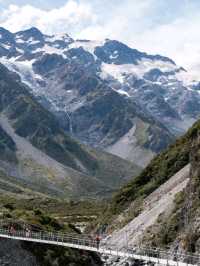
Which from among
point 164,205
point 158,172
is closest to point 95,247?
point 164,205

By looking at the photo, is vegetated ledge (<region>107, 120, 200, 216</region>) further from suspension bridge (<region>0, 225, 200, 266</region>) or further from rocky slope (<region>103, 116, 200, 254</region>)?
suspension bridge (<region>0, 225, 200, 266</region>)

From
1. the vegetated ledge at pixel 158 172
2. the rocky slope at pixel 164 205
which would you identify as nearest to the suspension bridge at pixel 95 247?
the rocky slope at pixel 164 205

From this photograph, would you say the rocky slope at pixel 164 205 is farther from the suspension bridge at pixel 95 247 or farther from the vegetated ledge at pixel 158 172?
the suspension bridge at pixel 95 247

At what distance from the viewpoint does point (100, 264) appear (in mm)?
75688

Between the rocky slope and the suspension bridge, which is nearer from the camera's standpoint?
the suspension bridge

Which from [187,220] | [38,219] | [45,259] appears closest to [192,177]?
[187,220]

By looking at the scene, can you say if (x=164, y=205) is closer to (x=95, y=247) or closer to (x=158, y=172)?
(x=95, y=247)

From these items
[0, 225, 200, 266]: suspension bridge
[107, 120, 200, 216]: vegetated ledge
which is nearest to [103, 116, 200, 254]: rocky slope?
[107, 120, 200, 216]: vegetated ledge

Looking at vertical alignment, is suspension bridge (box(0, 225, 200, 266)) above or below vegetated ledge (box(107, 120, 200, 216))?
below

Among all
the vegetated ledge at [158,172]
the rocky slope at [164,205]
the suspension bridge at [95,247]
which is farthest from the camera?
the vegetated ledge at [158,172]

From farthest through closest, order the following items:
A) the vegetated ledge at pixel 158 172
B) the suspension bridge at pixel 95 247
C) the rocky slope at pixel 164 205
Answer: the vegetated ledge at pixel 158 172
the rocky slope at pixel 164 205
the suspension bridge at pixel 95 247

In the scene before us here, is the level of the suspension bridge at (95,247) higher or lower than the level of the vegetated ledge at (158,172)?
lower

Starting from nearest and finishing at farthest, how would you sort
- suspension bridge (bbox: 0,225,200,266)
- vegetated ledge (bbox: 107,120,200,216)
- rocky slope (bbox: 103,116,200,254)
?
suspension bridge (bbox: 0,225,200,266) < rocky slope (bbox: 103,116,200,254) < vegetated ledge (bbox: 107,120,200,216)

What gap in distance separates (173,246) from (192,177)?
9003mm
